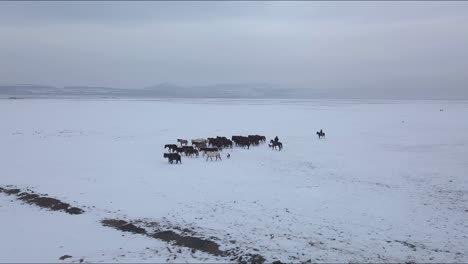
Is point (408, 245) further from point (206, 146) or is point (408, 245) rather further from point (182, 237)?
point (206, 146)

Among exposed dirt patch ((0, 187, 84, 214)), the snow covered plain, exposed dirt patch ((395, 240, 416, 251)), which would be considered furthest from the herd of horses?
exposed dirt patch ((395, 240, 416, 251))

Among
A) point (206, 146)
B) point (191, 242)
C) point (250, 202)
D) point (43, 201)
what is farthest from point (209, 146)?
point (191, 242)

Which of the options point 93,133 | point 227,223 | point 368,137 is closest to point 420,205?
point 227,223

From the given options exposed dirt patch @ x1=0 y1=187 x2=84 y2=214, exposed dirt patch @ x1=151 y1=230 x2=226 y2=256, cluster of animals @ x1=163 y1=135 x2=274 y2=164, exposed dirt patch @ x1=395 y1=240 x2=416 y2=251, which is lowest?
exposed dirt patch @ x1=0 y1=187 x2=84 y2=214

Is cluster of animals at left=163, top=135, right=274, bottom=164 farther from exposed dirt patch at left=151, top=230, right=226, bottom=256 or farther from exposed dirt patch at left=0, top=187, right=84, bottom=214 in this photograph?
exposed dirt patch at left=151, top=230, right=226, bottom=256

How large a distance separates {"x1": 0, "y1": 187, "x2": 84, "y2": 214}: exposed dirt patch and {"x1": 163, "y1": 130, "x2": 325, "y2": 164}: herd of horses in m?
6.67

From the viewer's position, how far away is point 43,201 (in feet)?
40.4

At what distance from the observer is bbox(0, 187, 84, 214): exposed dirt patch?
11.6 m

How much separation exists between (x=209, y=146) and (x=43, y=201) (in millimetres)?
12401

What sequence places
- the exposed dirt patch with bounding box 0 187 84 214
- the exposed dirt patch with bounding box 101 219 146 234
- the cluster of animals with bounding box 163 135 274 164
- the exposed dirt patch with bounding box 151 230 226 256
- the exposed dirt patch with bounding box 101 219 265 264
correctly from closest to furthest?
the exposed dirt patch with bounding box 101 219 265 264 → the exposed dirt patch with bounding box 151 230 226 256 → the exposed dirt patch with bounding box 101 219 146 234 → the exposed dirt patch with bounding box 0 187 84 214 → the cluster of animals with bounding box 163 135 274 164

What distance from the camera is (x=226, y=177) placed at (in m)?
15.8

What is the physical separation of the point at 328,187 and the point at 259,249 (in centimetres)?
612

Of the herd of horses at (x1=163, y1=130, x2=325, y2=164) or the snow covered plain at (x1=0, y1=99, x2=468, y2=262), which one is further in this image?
the herd of horses at (x1=163, y1=130, x2=325, y2=164)

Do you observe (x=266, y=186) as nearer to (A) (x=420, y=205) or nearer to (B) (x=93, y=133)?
(A) (x=420, y=205)
